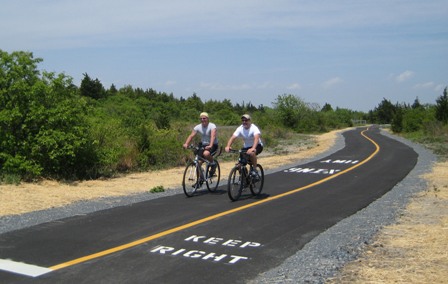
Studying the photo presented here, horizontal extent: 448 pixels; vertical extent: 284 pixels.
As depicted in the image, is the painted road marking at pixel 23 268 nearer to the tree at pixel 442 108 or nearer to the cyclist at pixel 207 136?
the cyclist at pixel 207 136

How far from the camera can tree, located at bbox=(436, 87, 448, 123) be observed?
167 feet

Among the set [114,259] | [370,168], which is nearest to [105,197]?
[114,259]

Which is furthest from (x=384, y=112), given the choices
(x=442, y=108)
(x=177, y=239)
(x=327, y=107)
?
(x=177, y=239)

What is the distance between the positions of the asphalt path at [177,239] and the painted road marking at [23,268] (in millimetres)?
11

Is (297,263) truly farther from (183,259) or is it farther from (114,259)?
(114,259)

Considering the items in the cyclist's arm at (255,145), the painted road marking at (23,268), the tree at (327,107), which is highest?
the tree at (327,107)

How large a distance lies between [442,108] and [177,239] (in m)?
51.1

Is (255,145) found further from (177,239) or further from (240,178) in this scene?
(177,239)

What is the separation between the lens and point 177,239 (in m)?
7.16

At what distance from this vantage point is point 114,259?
606 cm

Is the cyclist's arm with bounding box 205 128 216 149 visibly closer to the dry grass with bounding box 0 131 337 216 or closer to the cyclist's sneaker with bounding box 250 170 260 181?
the cyclist's sneaker with bounding box 250 170 260 181

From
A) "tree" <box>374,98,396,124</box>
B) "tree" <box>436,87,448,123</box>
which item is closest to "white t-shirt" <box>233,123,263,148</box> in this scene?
"tree" <box>436,87,448,123</box>

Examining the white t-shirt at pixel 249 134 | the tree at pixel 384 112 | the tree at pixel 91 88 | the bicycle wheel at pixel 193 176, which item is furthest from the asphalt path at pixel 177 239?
the tree at pixel 384 112

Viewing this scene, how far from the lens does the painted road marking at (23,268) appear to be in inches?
215
